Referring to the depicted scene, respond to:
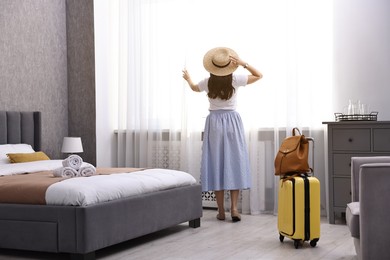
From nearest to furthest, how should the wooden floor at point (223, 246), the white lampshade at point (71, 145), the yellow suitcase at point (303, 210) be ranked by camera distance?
the wooden floor at point (223, 246) → the yellow suitcase at point (303, 210) → the white lampshade at point (71, 145)

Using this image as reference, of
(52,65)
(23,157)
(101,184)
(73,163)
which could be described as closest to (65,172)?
(73,163)

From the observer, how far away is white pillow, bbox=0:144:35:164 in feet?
A: 18.5

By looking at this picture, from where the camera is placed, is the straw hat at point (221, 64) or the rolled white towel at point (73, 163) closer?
the rolled white towel at point (73, 163)

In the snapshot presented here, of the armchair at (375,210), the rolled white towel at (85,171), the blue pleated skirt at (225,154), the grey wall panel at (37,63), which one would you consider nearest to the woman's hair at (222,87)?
the blue pleated skirt at (225,154)

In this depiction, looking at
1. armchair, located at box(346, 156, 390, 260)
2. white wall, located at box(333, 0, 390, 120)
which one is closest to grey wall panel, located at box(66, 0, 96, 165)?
white wall, located at box(333, 0, 390, 120)

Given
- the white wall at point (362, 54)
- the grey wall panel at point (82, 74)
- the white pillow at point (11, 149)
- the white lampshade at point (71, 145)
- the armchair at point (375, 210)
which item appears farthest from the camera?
the grey wall panel at point (82, 74)

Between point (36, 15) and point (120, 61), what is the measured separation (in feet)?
3.43

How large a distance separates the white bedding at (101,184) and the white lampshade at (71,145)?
0.99 meters

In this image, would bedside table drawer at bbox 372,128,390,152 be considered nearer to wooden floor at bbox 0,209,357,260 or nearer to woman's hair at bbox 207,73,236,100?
wooden floor at bbox 0,209,357,260

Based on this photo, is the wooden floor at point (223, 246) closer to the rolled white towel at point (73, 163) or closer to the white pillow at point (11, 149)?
the rolled white towel at point (73, 163)

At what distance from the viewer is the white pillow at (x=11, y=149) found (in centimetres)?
565

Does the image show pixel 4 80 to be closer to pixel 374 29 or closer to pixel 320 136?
pixel 320 136

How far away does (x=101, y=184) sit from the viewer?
4.25 metres

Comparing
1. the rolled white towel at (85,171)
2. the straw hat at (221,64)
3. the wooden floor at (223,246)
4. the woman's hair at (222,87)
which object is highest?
the straw hat at (221,64)
